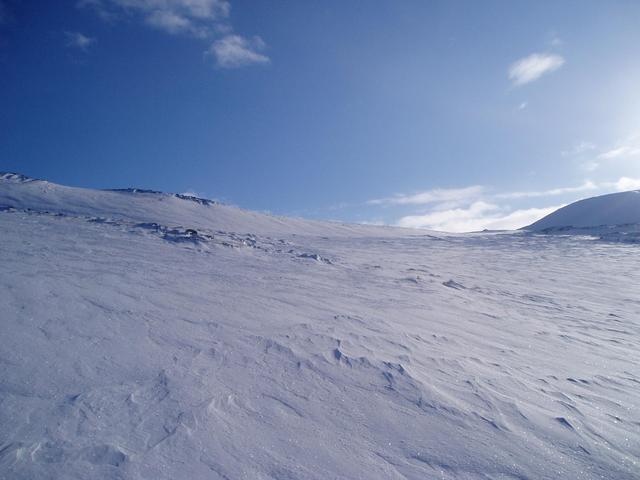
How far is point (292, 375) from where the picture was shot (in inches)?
130

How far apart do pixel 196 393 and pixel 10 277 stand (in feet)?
13.1

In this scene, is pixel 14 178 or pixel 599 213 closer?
pixel 14 178

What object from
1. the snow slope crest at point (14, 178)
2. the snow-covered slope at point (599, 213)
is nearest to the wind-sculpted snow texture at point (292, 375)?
the snow slope crest at point (14, 178)

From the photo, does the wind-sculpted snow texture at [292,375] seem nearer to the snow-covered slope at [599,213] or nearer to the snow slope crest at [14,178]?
the snow slope crest at [14,178]

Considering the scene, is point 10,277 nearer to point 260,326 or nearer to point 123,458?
point 260,326

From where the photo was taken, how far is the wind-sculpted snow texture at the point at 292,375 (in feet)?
7.63

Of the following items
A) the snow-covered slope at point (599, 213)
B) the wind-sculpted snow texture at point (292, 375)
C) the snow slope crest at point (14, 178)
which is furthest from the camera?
the snow-covered slope at point (599, 213)

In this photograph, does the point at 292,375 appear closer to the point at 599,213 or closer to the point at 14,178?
the point at 14,178

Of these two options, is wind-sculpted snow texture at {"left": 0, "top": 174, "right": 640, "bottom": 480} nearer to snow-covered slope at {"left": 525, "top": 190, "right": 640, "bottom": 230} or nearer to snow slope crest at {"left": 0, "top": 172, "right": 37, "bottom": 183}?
snow slope crest at {"left": 0, "top": 172, "right": 37, "bottom": 183}

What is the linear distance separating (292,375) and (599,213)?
104ft

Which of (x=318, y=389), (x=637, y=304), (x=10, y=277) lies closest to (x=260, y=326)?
(x=318, y=389)

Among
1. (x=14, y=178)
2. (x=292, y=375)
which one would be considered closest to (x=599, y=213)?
(x=292, y=375)

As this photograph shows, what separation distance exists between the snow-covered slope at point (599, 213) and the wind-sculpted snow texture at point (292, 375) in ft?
73.3

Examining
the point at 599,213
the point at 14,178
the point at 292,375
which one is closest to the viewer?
the point at 292,375
